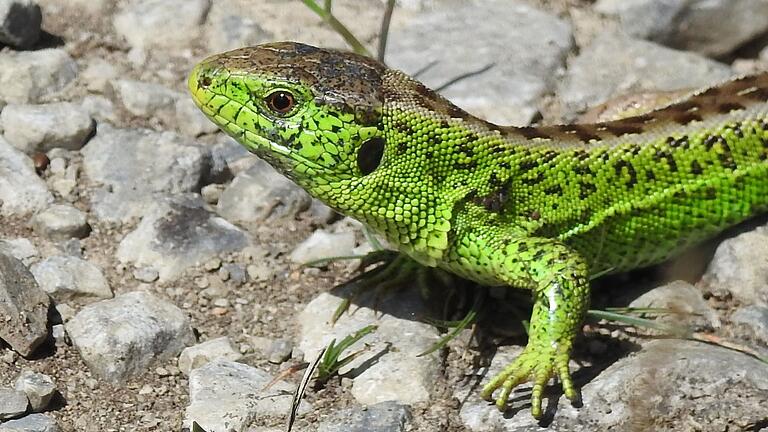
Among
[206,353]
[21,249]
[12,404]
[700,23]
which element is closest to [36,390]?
[12,404]

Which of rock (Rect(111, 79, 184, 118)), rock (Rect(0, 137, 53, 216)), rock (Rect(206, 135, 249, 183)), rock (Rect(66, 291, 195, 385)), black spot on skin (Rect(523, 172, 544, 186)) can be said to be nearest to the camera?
rock (Rect(66, 291, 195, 385))

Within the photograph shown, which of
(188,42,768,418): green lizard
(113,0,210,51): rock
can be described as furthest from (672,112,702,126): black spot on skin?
(113,0,210,51): rock

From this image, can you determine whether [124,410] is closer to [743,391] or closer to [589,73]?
[743,391]

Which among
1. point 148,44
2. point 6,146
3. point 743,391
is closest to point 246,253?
point 6,146

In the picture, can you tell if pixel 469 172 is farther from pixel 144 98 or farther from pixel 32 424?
Result: pixel 144 98

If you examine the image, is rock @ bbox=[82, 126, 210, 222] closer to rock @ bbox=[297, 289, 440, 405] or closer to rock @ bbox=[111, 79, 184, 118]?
rock @ bbox=[111, 79, 184, 118]

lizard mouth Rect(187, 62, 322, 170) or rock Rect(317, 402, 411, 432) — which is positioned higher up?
lizard mouth Rect(187, 62, 322, 170)

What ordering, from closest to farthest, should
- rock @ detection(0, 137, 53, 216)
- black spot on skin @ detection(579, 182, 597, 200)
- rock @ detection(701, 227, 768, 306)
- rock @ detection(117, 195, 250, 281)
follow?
black spot on skin @ detection(579, 182, 597, 200) < rock @ detection(701, 227, 768, 306) < rock @ detection(117, 195, 250, 281) < rock @ detection(0, 137, 53, 216)

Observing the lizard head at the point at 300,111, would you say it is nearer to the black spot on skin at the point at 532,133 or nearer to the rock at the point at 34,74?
the black spot on skin at the point at 532,133
